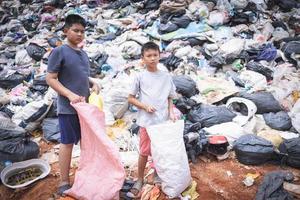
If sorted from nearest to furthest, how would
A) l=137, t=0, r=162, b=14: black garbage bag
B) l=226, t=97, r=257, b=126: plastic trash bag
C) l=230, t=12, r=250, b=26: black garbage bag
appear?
l=226, t=97, r=257, b=126: plastic trash bag → l=230, t=12, r=250, b=26: black garbage bag → l=137, t=0, r=162, b=14: black garbage bag

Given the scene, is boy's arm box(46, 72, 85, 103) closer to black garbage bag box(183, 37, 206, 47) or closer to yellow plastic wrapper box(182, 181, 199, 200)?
yellow plastic wrapper box(182, 181, 199, 200)

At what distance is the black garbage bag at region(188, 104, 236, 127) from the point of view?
3.67 meters

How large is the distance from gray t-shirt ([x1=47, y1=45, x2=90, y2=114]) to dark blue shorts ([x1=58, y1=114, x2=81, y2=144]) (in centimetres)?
6

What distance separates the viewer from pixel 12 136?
3107mm

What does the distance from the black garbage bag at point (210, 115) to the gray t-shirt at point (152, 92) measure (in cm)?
121

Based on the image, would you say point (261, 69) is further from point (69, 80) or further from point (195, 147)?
point (69, 80)

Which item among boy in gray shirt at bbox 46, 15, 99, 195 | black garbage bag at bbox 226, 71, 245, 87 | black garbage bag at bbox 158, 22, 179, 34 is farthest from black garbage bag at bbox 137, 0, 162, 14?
boy in gray shirt at bbox 46, 15, 99, 195

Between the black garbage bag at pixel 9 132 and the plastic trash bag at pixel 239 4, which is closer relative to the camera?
the black garbage bag at pixel 9 132

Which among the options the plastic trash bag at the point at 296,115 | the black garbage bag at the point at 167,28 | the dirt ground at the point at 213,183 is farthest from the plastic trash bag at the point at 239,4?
the dirt ground at the point at 213,183

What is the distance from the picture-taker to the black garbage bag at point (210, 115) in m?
3.67

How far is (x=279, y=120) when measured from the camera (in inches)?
148

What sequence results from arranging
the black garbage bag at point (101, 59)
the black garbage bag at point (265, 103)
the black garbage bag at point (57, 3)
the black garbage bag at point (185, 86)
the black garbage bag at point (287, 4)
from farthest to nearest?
1. the black garbage bag at point (57, 3)
2. the black garbage bag at point (287, 4)
3. the black garbage bag at point (101, 59)
4. the black garbage bag at point (185, 86)
5. the black garbage bag at point (265, 103)

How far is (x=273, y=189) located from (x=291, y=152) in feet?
2.28

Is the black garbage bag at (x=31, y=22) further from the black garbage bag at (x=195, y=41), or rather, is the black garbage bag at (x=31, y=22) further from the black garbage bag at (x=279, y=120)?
the black garbage bag at (x=279, y=120)
